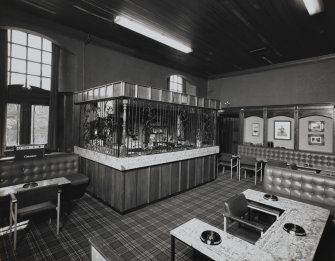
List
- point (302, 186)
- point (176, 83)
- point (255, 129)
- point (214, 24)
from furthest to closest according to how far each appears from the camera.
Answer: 1. point (176, 83)
2. point (255, 129)
3. point (214, 24)
4. point (302, 186)

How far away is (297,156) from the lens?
6.84 m

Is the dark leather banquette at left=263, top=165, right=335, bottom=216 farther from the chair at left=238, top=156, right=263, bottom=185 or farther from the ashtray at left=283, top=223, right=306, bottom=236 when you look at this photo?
the chair at left=238, top=156, right=263, bottom=185

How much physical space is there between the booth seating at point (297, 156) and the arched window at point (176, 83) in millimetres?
4092

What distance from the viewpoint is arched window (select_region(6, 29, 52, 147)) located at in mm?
4973

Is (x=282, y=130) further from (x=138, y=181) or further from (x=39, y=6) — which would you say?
(x=39, y=6)

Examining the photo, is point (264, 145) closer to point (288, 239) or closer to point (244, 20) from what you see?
point (244, 20)

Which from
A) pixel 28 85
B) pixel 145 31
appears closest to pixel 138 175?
pixel 145 31

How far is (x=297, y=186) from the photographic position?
3738 millimetres

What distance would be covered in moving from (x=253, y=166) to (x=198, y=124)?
2.63 meters

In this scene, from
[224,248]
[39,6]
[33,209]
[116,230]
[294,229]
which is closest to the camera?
[224,248]

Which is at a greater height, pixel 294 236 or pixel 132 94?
pixel 132 94

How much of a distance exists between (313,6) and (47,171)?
7.07m

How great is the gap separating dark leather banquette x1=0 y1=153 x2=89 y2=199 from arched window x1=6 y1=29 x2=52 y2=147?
1443 mm

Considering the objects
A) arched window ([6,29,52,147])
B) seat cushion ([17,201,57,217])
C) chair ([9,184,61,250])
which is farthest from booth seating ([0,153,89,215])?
arched window ([6,29,52,147])
